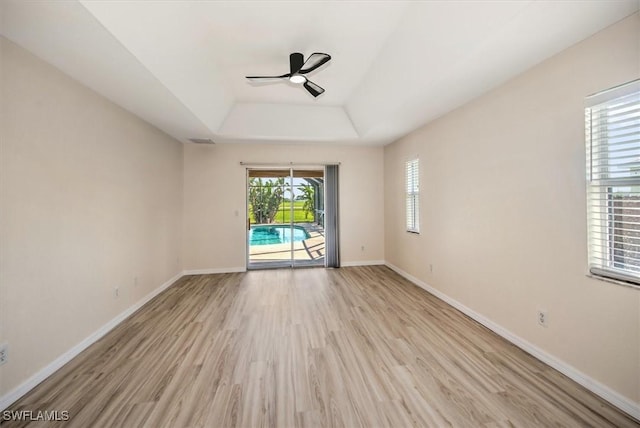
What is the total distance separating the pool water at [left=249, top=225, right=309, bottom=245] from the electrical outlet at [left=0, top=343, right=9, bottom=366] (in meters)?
3.59

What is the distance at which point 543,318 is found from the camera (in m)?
2.09

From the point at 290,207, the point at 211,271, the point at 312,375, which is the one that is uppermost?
the point at 290,207

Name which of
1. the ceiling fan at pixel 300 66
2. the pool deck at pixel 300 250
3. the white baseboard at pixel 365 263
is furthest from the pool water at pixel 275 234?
the ceiling fan at pixel 300 66

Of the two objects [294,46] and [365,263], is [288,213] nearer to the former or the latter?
[365,263]

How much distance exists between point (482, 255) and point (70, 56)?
4.09 meters

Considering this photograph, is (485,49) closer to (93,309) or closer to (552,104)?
(552,104)

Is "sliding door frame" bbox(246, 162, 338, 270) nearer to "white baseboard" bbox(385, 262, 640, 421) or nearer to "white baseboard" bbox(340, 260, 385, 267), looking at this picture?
"white baseboard" bbox(340, 260, 385, 267)

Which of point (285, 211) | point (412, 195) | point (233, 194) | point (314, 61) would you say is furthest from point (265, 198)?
point (314, 61)

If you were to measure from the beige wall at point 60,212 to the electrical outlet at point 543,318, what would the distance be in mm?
3945

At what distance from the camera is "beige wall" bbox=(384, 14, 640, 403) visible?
5.37ft

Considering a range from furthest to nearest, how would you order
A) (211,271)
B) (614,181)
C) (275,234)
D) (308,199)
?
(275,234), (308,199), (211,271), (614,181)

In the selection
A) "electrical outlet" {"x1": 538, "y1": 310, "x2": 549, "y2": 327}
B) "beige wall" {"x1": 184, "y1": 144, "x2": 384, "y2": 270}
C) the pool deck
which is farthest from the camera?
the pool deck

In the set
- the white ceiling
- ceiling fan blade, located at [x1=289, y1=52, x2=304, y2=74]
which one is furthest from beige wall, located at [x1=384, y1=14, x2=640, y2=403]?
ceiling fan blade, located at [x1=289, y1=52, x2=304, y2=74]

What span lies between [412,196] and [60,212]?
4368 mm
